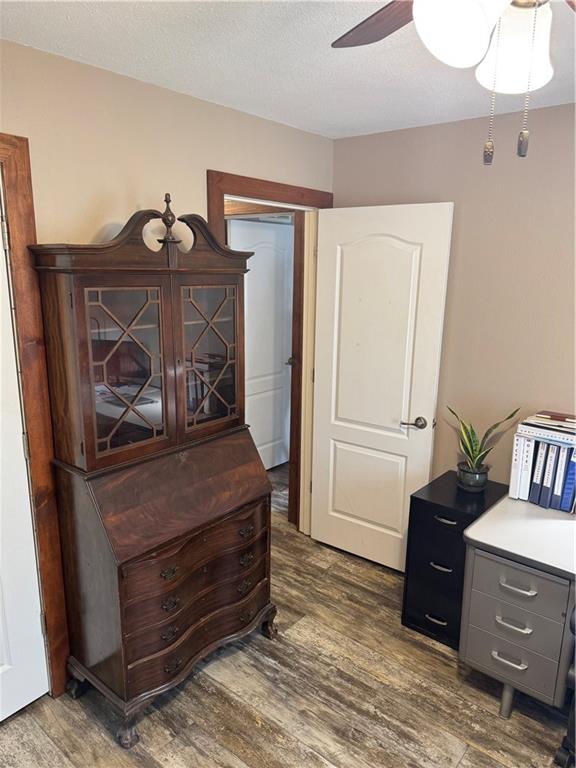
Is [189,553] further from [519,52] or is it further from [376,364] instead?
[519,52]

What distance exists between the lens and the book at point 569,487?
213 centimetres

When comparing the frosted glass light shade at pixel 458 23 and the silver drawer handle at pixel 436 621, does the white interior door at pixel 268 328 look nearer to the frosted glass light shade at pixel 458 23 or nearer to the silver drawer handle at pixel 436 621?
the silver drawer handle at pixel 436 621

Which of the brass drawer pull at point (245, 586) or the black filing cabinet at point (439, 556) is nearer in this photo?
the brass drawer pull at point (245, 586)

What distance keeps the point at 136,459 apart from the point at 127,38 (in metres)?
1.36

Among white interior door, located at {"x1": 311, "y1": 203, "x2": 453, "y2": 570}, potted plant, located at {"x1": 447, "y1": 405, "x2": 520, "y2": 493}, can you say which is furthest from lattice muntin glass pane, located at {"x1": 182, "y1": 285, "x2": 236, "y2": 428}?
potted plant, located at {"x1": 447, "y1": 405, "x2": 520, "y2": 493}

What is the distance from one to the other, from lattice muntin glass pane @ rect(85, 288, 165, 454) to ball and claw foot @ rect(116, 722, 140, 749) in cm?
99

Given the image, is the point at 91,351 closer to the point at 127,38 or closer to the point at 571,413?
the point at 127,38

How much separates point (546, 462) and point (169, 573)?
1563 millimetres

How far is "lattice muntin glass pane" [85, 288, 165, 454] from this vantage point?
1761 mm

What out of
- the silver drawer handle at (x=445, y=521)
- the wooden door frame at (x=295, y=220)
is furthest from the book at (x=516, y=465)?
the wooden door frame at (x=295, y=220)

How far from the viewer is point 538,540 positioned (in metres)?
1.96

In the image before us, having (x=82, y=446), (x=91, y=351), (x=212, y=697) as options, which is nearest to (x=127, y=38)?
(x=91, y=351)

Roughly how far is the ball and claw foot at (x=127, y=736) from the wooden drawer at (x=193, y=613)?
0.25 m

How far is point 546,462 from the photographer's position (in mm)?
2193
